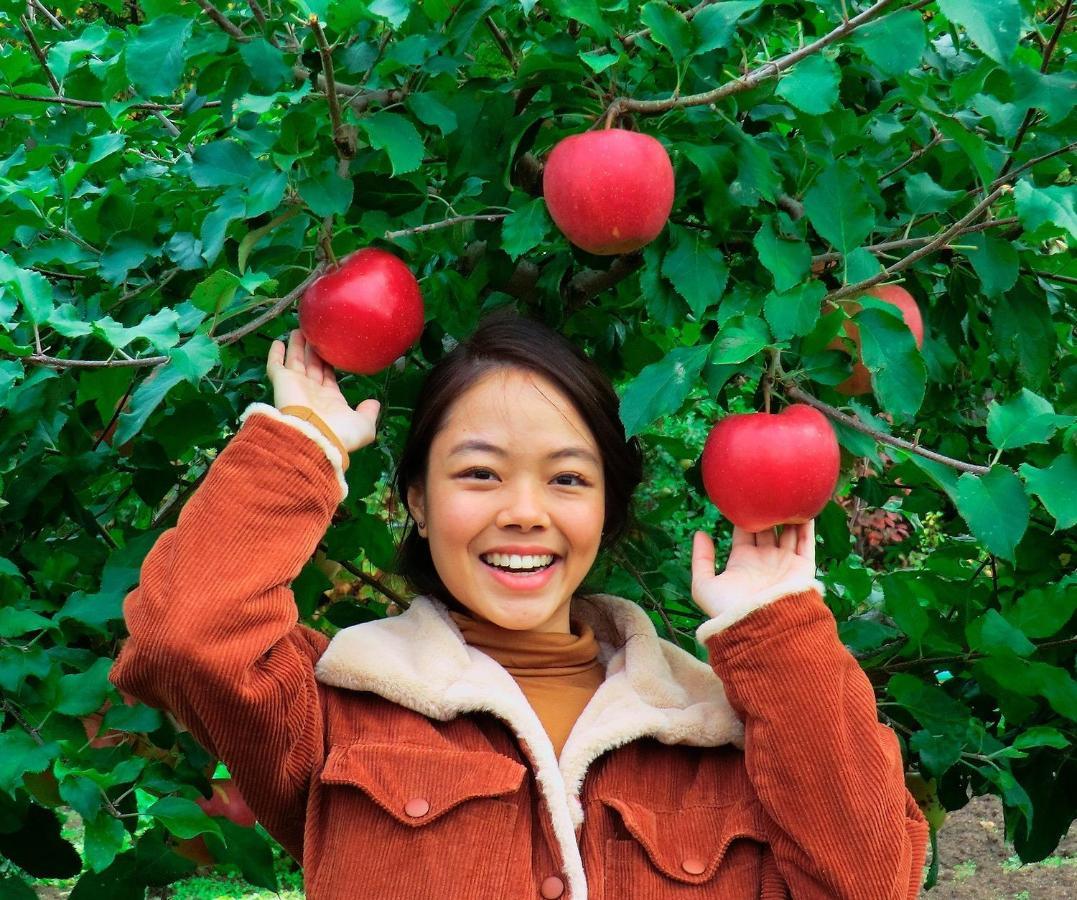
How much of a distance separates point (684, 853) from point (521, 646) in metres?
0.31

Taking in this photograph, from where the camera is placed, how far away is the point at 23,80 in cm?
221

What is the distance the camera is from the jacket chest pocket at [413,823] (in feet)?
4.44

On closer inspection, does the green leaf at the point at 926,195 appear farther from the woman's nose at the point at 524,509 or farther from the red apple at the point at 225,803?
the red apple at the point at 225,803

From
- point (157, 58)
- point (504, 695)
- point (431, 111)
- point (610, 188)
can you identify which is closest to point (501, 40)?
point (431, 111)

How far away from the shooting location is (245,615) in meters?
1.33

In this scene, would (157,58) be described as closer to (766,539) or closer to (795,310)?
(795,310)

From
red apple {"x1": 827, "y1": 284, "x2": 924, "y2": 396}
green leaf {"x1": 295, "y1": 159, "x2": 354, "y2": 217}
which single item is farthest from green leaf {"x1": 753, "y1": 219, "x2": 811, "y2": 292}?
green leaf {"x1": 295, "y1": 159, "x2": 354, "y2": 217}

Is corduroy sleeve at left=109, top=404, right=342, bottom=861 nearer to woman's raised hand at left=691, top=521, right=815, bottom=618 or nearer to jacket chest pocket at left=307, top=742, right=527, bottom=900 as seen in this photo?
jacket chest pocket at left=307, top=742, right=527, bottom=900

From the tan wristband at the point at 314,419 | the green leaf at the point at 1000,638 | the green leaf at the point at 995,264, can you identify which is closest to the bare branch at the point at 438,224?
the tan wristband at the point at 314,419

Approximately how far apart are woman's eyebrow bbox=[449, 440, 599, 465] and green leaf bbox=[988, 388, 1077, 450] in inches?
17.7

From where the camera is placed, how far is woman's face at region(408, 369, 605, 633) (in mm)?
1496

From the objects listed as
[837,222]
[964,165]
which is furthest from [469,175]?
[964,165]

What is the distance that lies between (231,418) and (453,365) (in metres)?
0.44

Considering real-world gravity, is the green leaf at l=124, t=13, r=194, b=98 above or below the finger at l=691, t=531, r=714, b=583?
above
